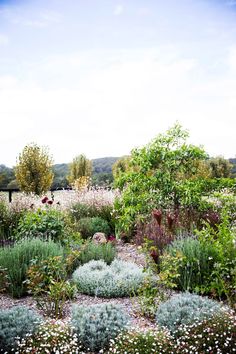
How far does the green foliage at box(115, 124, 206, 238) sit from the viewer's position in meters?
9.11

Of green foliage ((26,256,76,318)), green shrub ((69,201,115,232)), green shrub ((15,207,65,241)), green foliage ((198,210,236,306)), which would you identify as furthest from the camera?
green shrub ((69,201,115,232))

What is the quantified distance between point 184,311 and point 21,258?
8.27ft

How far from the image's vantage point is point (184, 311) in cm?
449

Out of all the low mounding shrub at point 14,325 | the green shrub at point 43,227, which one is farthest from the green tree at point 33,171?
the low mounding shrub at point 14,325

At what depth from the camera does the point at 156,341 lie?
4.05 m

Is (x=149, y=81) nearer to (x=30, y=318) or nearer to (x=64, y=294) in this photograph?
(x=64, y=294)

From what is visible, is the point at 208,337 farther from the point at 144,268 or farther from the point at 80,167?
the point at 80,167

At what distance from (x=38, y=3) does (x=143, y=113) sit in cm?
274

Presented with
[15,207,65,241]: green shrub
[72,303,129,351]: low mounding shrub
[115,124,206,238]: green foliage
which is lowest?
[72,303,129,351]: low mounding shrub

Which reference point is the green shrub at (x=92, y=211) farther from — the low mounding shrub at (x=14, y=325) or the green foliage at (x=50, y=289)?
the low mounding shrub at (x=14, y=325)

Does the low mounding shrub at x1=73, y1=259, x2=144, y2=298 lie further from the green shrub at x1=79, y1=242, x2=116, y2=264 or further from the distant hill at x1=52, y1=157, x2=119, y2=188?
the distant hill at x1=52, y1=157, x2=119, y2=188

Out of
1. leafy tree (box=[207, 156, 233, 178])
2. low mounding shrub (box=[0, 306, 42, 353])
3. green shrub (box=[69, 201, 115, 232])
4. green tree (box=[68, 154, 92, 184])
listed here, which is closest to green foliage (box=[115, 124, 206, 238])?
green shrub (box=[69, 201, 115, 232])

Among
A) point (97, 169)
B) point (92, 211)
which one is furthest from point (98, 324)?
point (97, 169)

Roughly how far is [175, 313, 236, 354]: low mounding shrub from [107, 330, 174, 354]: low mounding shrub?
11 centimetres
